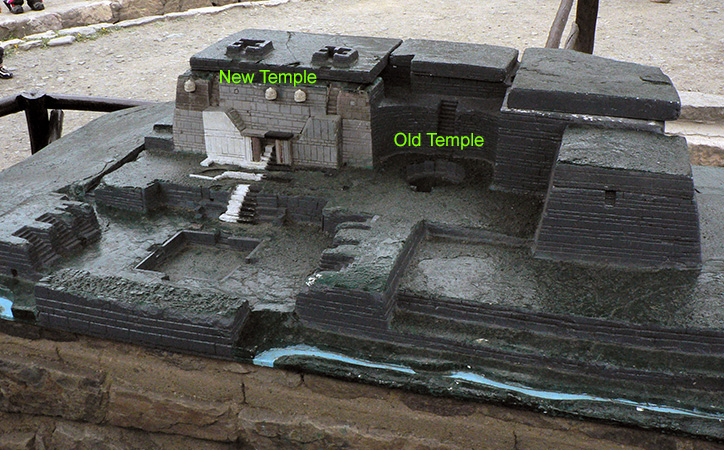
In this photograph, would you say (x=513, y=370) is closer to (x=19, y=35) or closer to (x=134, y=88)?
(x=134, y=88)

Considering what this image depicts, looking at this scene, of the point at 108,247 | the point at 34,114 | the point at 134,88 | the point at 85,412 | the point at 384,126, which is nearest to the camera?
the point at 85,412

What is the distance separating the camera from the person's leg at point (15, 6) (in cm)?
1493

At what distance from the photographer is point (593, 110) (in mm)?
5695

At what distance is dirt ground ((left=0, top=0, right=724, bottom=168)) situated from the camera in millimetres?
12469

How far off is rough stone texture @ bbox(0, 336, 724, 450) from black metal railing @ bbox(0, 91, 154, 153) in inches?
160

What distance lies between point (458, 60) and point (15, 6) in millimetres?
11759

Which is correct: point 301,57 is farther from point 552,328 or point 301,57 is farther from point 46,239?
point 552,328

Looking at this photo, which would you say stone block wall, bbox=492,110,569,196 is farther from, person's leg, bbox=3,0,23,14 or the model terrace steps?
person's leg, bbox=3,0,23,14

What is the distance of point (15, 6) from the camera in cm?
1503

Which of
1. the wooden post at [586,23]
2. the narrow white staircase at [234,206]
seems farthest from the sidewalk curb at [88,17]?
the narrow white staircase at [234,206]

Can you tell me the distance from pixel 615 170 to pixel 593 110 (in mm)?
800

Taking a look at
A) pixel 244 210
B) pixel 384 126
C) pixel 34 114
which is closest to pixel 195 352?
pixel 244 210

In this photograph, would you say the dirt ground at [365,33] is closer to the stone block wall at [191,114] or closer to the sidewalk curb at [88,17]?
the sidewalk curb at [88,17]

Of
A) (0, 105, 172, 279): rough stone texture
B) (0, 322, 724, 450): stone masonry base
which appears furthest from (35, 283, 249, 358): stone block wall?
(0, 105, 172, 279): rough stone texture
